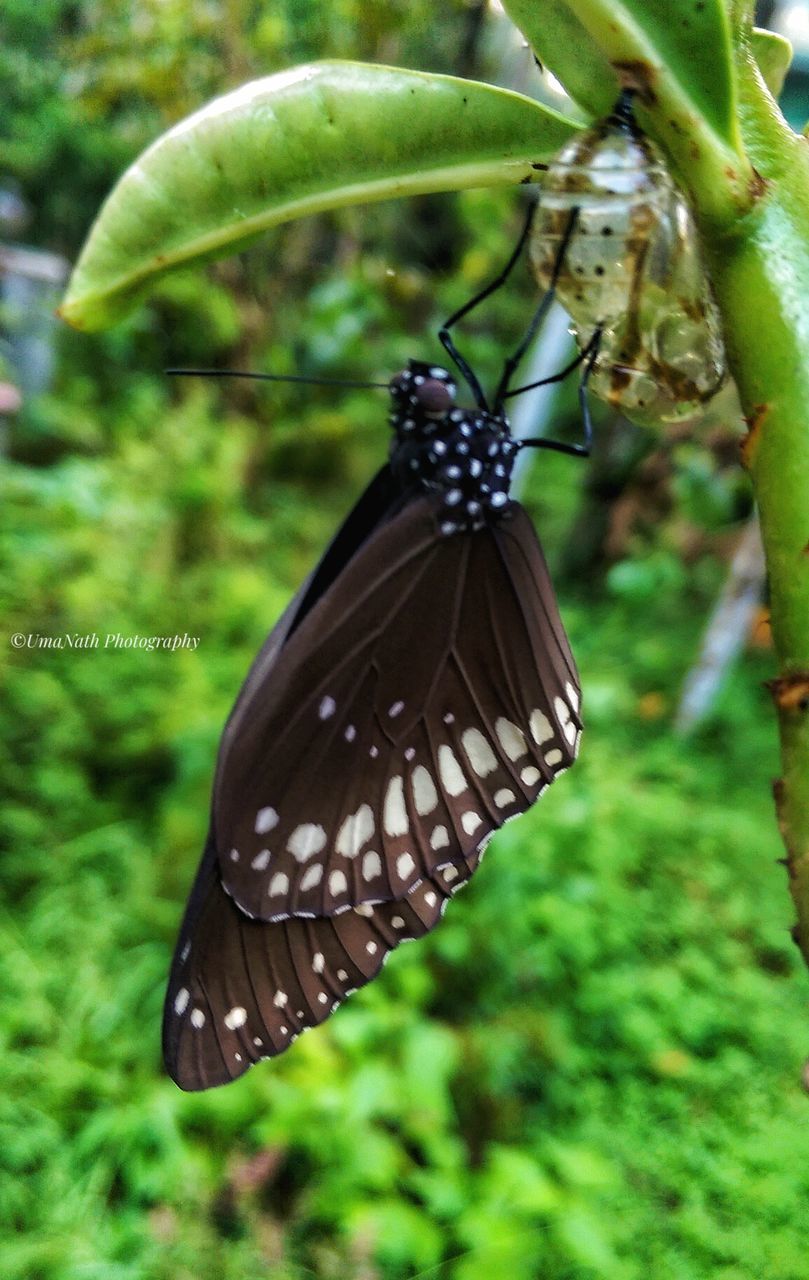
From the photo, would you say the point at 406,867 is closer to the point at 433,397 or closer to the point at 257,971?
the point at 257,971

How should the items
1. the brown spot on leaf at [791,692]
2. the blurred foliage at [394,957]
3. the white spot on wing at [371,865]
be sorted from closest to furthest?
the brown spot on leaf at [791,692], the white spot on wing at [371,865], the blurred foliage at [394,957]

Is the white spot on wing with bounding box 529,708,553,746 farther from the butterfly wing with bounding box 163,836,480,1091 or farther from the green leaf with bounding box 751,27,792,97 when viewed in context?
the green leaf with bounding box 751,27,792,97

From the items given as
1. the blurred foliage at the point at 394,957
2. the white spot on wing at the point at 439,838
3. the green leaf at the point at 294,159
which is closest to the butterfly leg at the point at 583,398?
the green leaf at the point at 294,159

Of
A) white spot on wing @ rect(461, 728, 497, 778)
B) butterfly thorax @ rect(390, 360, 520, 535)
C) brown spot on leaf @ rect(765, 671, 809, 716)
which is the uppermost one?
brown spot on leaf @ rect(765, 671, 809, 716)

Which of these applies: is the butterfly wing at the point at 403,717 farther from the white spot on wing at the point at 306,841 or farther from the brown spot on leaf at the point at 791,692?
the brown spot on leaf at the point at 791,692

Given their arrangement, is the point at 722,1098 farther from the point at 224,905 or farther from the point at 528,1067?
the point at 224,905

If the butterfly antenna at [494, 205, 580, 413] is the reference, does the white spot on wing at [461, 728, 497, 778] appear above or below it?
below

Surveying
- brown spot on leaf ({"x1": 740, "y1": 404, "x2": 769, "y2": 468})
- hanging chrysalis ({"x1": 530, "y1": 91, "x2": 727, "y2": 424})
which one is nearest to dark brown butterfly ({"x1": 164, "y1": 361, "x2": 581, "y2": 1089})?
hanging chrysalis ({"x1": 530, "y1": 91, "x2": 727, "y2": 424})
